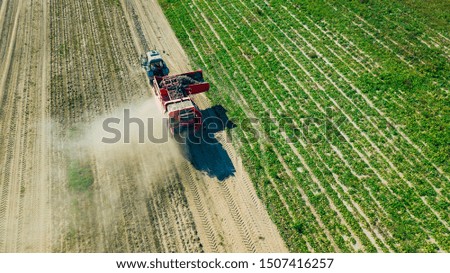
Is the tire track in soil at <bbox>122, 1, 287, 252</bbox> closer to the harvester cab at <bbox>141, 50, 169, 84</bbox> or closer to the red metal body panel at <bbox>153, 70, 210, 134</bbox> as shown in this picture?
the red metal body panel at <bbox>153, 70, 210, 134</bbox>

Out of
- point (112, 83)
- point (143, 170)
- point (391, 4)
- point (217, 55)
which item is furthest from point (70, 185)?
point (391, 4)

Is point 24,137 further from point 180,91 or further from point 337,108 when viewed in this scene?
point 337,108

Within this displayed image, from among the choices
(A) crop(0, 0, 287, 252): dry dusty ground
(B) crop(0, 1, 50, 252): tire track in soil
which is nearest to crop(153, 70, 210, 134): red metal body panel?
(A) crop(0, 0, 287, 252): dry dusty ground

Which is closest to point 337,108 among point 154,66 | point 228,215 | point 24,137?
point 228,215

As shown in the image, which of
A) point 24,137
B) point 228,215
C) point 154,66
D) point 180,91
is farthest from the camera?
point 154,66

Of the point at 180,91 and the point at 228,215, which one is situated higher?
the point at 180,91
